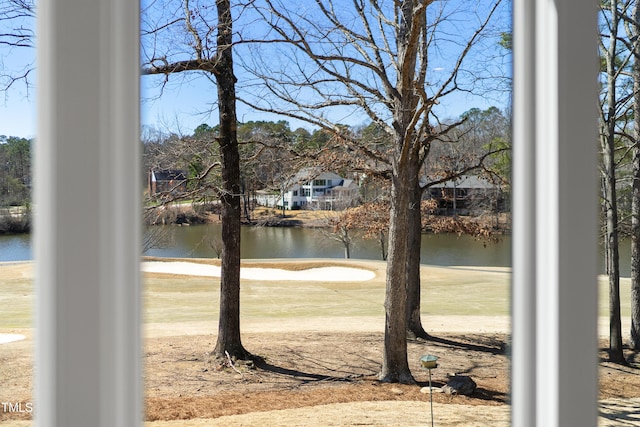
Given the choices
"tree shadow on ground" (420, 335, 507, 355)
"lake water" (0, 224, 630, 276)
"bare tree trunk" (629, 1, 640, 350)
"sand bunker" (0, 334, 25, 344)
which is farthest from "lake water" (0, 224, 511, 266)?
"sand bunker" (0, 334, 25, 344)

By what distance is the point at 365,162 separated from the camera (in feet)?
8.03

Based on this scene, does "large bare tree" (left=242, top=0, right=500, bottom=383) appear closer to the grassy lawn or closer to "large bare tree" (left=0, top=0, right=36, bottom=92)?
the grassy lawn

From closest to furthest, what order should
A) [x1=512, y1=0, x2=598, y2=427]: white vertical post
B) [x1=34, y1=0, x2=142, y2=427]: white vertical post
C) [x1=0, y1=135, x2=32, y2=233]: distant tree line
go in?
[x1=34, y1=0, x2=142, y2=427]: white vertical post → [x1=512, y1=0, x2=598, y2=427]: white vertical post → [x1=0, y1=135, x2=32, y2=233]: distant tree line

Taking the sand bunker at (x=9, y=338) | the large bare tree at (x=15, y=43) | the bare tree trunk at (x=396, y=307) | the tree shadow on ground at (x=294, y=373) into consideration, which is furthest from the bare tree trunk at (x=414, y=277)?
the large bare tree at (x=15, y=43)

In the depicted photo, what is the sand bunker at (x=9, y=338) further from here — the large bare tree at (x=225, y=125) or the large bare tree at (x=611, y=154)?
the large bare tree at (x=611, y=154)

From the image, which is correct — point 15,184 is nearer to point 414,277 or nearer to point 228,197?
point 228,197

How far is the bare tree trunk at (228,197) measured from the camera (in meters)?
2.15

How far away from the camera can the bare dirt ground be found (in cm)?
192

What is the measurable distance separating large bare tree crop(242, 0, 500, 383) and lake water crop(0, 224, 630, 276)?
0.43ft

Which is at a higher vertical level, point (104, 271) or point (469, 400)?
point (104, 271)

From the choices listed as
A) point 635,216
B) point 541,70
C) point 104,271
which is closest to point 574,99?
point 541,70

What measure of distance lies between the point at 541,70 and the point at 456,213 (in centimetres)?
137

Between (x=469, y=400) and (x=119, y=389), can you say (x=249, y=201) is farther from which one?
(x=119, y=389)

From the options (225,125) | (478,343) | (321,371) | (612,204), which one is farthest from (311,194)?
(612,204)
